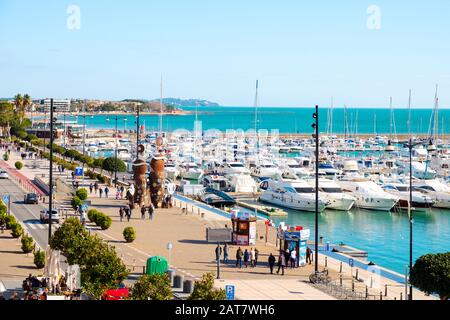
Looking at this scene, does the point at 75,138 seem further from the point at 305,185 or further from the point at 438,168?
the point at 305,185

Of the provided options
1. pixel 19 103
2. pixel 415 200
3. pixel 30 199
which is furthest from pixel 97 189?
pixel 19 103

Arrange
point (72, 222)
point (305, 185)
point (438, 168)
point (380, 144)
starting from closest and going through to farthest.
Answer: point (72, 222)
point (305, 185)
point (438, 168)
point (380, 144)

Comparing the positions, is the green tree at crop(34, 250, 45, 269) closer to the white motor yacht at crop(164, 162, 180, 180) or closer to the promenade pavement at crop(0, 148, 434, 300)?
the promenade pavement at crop(0, 148, 434, 300)

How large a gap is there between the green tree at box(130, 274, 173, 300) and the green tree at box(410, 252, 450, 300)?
29.7 ft

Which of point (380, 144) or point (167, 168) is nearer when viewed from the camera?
point (167, 168)

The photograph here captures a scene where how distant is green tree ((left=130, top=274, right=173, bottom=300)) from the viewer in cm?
1855

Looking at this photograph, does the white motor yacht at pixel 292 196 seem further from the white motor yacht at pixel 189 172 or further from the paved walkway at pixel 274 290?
the paved walkway at pixel 274 290

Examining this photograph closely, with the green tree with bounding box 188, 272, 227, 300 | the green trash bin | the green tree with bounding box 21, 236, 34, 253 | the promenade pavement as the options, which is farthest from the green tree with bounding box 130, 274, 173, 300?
the green tree with bounding box 21, 236, 34, 253

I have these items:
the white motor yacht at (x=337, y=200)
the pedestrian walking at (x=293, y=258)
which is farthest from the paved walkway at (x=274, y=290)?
the white motor yacht at (x=337, y=200)

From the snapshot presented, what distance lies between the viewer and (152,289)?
1855 centimetres

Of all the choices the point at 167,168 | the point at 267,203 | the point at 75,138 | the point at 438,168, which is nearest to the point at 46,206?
the point at 267,203

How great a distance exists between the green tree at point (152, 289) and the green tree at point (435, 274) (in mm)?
9045
